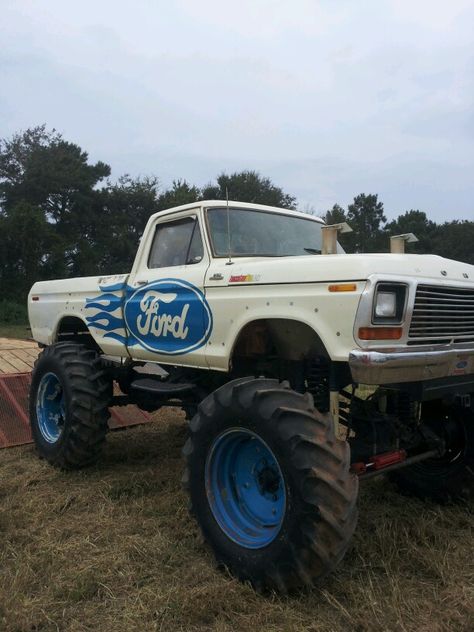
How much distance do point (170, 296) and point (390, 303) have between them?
1.85 metres

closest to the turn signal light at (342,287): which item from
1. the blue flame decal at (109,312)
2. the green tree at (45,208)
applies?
the blue flame decal at (109,312)

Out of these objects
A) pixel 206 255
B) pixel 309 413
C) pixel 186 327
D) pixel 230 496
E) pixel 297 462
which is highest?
pixel 206 255

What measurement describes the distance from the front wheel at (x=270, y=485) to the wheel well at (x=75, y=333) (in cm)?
285

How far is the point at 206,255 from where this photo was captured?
4332mm

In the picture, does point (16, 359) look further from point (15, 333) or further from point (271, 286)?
point (15, 333)

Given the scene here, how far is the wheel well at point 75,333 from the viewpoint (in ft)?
19.8

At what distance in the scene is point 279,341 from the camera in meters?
3.88

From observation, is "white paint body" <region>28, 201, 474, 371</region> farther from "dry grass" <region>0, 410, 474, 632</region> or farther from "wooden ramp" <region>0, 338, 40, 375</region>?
Answer: "wooden ramp" <region>0, 338, 40, 375</region>

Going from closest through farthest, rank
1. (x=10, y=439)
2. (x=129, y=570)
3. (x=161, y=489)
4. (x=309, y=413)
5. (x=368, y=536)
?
(x=309, y=413)
(x=129, y=570)
(x=368, y=536)
(x=161, y=489)
(x=10, y=439)

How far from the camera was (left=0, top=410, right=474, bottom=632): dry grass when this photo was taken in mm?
2846

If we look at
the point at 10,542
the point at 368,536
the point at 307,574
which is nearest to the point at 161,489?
the point at 10,542

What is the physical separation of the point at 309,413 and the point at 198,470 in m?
0.86

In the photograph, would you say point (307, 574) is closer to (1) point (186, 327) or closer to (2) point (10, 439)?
(1) point (186, 327)

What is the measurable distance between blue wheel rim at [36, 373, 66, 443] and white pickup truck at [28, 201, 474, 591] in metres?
0.14
